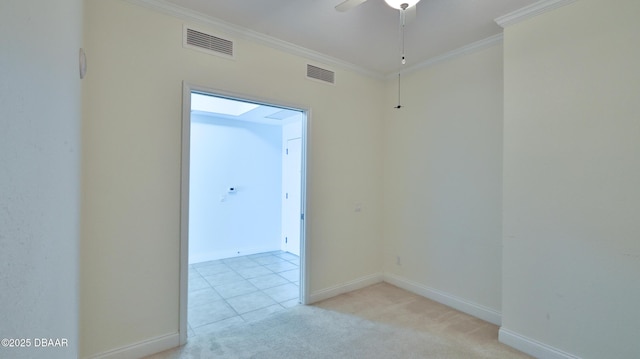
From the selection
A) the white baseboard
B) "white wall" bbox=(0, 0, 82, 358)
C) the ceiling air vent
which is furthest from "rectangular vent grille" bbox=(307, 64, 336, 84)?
the white baseboard

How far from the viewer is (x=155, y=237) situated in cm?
236

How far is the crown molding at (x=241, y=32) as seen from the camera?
2.33 metres

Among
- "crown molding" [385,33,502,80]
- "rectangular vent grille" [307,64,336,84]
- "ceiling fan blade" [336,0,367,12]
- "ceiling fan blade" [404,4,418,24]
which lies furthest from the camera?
"rectangular vent grille" [307,64,336,84]

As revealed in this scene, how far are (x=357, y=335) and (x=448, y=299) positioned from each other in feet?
4.26

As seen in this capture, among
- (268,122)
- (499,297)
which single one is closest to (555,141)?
(499,297)

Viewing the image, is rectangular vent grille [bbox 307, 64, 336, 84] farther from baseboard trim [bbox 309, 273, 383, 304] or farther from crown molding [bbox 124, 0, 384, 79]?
baseboard trim [bbox 309, 273, 383, 304]

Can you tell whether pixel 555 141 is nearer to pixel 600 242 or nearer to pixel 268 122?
pixel 600 242

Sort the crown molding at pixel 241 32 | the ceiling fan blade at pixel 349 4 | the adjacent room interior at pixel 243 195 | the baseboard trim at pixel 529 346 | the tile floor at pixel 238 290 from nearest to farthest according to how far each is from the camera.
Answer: the ceiling fan blade at pixel 349 4, the baseboard trim at pixel 529 346, the crown molding at pixel 241 32, the tile floor at pixel 238 290, the adjacent room interior at pixel 243 195

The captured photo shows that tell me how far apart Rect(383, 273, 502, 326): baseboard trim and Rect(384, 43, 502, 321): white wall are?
0.01 m

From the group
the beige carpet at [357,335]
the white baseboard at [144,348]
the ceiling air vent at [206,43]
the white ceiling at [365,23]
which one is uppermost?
the white ceiling at [365,23]

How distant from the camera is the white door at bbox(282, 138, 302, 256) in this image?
17.7 ft

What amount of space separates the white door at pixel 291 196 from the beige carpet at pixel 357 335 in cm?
236

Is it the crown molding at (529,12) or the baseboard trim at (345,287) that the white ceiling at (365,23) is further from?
the baseboard trim at (345,287)

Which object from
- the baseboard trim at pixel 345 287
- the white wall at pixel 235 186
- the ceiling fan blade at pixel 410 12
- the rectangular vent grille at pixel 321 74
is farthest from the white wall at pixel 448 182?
the white wall at pixel 235 186
